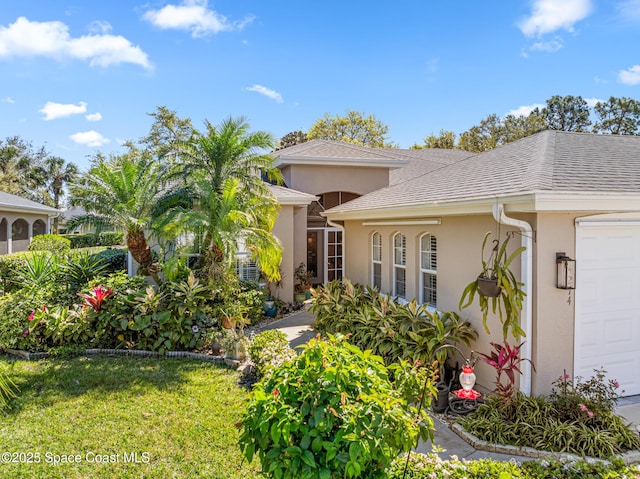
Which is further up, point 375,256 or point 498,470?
point 375,256

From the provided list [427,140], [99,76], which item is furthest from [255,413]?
[427,140]

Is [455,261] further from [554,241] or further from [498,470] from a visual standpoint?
[498,470]

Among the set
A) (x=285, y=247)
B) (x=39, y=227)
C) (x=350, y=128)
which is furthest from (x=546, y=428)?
(x=350, y=128)

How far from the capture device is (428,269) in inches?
366

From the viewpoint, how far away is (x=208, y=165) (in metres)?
11.9

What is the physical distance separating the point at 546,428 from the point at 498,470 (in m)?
1.74

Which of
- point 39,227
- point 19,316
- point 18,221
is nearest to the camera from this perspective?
point 19,316

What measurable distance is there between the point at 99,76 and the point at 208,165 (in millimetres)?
9519

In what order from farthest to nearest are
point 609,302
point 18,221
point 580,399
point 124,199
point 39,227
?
point 39,227 < point 18,221 < point 124,199 < point 609,302 < point 580,399

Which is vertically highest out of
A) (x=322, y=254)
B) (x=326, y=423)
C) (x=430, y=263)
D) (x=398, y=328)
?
(x=430, y=263)

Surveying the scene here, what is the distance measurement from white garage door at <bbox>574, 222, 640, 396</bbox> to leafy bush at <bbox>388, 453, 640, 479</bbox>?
2376 mm

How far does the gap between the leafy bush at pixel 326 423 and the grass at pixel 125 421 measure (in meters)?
2.02

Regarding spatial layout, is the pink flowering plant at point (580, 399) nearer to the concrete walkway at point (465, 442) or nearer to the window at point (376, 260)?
the concrete walkway at point (465, 442)

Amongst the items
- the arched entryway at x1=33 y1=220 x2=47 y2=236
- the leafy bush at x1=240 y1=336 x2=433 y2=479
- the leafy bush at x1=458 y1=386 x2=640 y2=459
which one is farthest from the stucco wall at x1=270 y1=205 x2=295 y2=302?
the arched entryway at x1=33 y1=220 x2=47 y2=236
